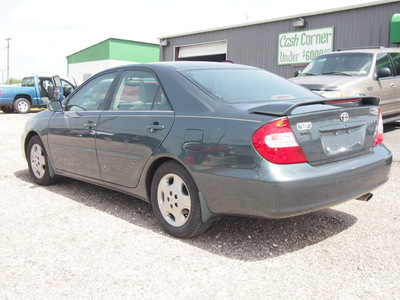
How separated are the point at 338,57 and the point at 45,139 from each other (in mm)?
6734

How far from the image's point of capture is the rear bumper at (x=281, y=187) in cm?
298

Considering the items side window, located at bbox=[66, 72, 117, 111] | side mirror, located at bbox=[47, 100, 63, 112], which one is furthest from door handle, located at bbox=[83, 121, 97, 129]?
side mirror, located at bbox=[47, 100, 63, 112]

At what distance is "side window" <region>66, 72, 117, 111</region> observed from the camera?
4566 mm

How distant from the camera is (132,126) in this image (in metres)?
3.97

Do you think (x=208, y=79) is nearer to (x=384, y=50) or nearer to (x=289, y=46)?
(x=384, y=50)

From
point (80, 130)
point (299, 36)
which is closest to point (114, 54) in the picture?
point (299, 36)

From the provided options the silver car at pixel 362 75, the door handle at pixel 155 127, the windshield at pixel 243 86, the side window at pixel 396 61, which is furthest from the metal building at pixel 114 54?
the door handle at pixel 155 127

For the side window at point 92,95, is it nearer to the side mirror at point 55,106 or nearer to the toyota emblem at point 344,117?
the side mirror at point 55,106

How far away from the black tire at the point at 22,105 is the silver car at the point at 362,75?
14205mm

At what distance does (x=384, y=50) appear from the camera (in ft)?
31.7

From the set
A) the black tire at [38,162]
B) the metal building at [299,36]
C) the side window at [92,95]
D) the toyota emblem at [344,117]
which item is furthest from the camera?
the metal building at [299,36]

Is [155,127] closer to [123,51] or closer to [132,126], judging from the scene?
[132,126]

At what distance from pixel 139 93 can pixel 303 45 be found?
13173mm

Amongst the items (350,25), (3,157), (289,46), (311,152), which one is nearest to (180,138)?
(311,152)
